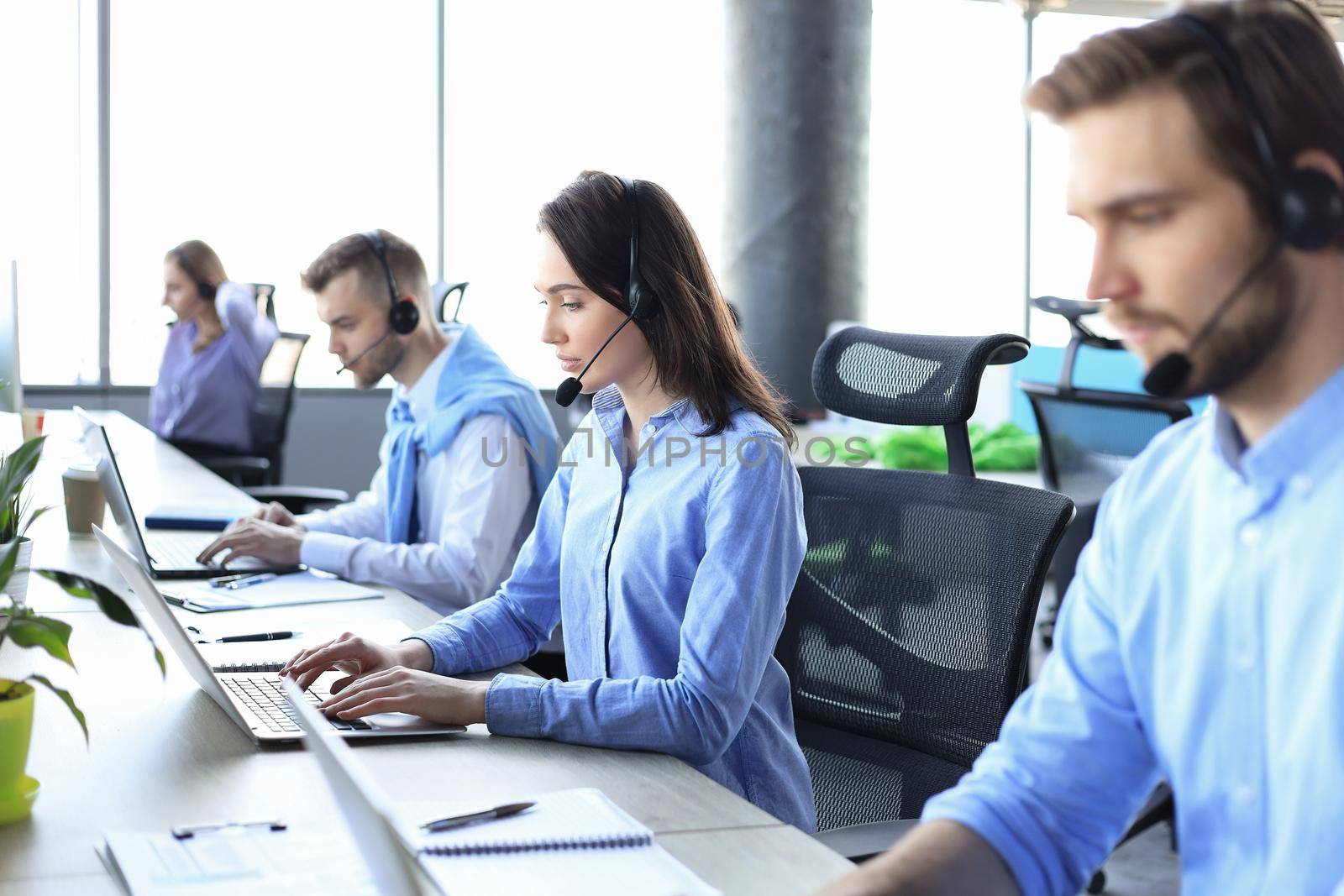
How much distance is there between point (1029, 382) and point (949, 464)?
73.6 inches

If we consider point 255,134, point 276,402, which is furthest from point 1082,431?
point 255,134

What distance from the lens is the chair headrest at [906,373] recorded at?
1.58 metres

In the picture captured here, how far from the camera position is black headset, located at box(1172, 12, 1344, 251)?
0.80 m

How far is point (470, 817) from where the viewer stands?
1087mm

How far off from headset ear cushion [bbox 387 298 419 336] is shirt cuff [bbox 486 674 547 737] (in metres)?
1.36

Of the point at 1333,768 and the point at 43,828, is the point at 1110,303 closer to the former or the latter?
the point at 1333,768

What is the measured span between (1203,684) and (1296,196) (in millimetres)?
339

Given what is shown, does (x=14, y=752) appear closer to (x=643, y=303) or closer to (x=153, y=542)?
(x=643, y=303)

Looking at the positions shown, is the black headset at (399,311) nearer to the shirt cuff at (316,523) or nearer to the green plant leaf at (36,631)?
the shirt cuff at (316,523)

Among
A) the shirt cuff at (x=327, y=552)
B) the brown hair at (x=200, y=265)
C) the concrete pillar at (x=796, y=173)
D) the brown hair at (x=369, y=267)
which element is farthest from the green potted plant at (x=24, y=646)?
the concrete pillar at (x=796, y=173)

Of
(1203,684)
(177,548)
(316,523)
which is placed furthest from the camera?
(316,523)

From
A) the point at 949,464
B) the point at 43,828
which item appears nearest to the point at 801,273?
the point at 949,464

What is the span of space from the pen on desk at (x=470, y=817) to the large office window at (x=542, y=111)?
5.02 meters

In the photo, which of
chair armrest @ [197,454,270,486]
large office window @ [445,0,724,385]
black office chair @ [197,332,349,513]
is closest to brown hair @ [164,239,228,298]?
black office chair @ [197,332,349,513]
